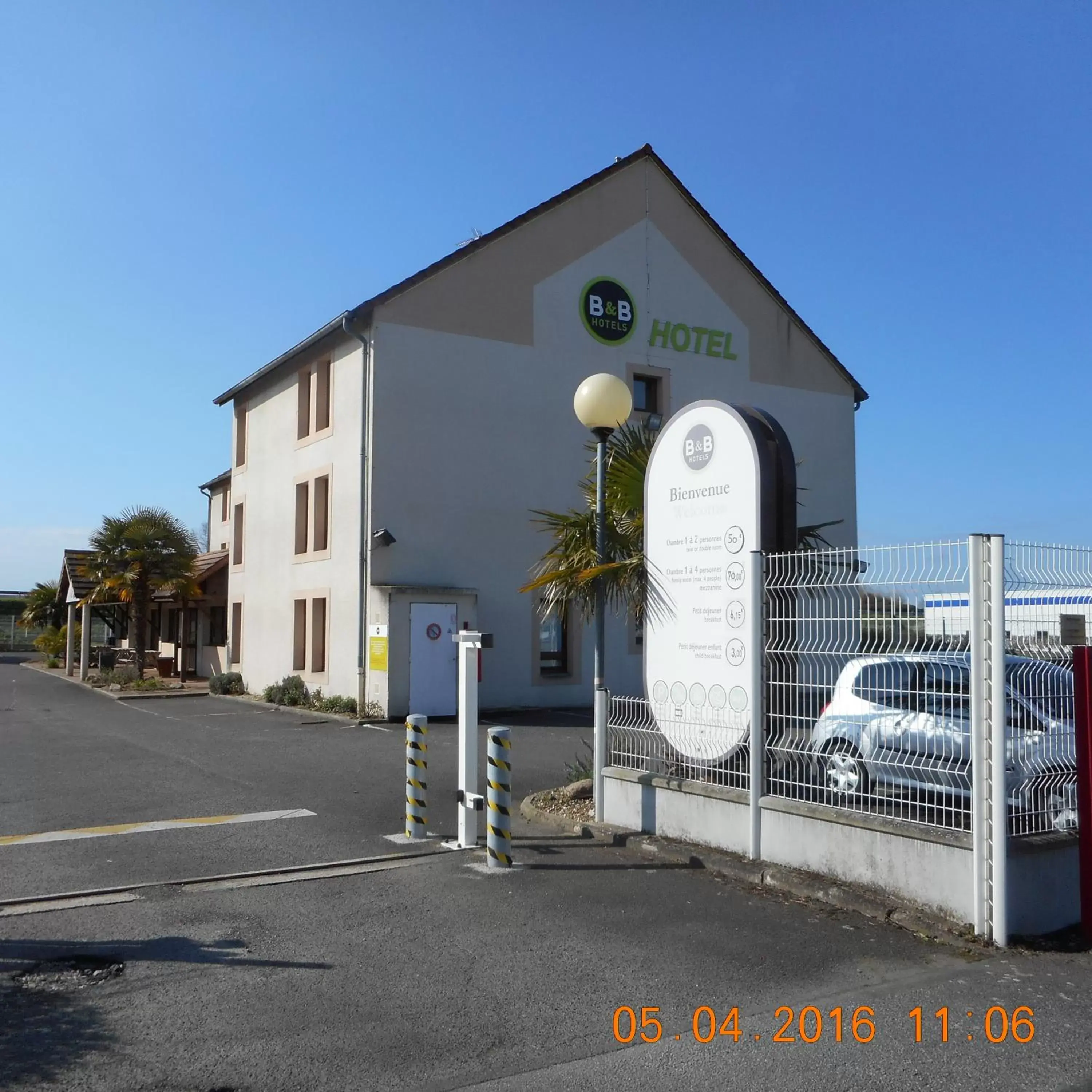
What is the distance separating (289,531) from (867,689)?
2023 cm

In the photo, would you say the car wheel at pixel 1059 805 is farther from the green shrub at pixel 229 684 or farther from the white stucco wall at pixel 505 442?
the green shrub at pixel 229 684

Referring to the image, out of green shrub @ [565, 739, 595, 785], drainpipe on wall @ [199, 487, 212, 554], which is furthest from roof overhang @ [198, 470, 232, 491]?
green shrub @ [565, 739, 595, 785]

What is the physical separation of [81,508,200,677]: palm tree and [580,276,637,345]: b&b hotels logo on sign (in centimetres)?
1386

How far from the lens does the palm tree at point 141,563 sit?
97.7ft

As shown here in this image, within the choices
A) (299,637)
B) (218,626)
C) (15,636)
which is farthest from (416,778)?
(15,636)

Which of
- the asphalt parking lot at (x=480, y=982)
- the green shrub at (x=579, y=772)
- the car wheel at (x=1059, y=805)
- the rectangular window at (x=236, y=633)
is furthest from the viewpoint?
the rectangular window at (x=236, y=633)

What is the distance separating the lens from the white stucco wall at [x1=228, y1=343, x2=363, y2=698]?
71.7 feet

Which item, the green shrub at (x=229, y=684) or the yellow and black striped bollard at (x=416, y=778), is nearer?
the yellow and black striped bollard at (x=416, y=778)

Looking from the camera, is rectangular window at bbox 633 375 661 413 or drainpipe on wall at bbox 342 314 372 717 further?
rectangular window at bbox 633 375 661 413

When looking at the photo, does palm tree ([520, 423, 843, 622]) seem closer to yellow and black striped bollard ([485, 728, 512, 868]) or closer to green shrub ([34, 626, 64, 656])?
yellow and black striped bollard ([485, 728, 512, 868])

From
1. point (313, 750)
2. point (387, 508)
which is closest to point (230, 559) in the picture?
point (387, 508)

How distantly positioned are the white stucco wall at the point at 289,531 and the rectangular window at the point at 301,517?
0.13 metres

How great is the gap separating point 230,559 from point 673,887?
24618 mm

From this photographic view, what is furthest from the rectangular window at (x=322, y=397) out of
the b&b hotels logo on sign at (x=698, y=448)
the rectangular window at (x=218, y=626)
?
the b&b hotels logo on sign at (x=698, y=448)
